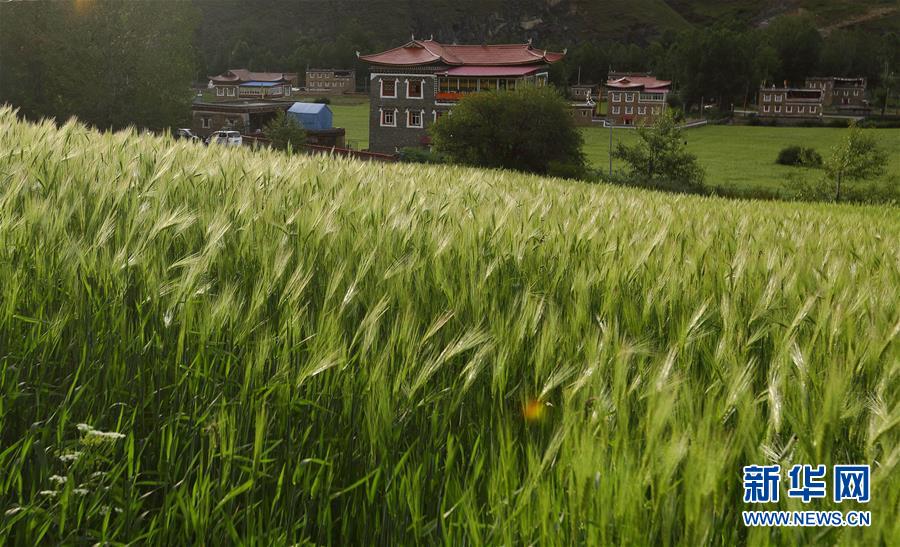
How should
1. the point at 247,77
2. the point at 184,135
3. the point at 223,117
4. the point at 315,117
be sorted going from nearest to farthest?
1. the point at 184,135
2. the point at 223,117
3. the point at 315,117
4. the point at 247,77

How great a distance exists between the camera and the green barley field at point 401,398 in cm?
115

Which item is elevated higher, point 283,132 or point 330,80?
point 330,80

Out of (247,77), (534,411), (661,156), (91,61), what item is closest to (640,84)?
(661,156)

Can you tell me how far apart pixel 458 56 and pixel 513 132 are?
44.5 meters

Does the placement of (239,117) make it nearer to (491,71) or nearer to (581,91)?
(491,71)

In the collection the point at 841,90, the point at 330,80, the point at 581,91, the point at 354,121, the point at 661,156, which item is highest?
the point at 330,80

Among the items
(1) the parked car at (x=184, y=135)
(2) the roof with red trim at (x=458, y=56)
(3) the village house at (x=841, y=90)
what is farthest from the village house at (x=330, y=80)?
(1) the parked car at (x=184, y=135)

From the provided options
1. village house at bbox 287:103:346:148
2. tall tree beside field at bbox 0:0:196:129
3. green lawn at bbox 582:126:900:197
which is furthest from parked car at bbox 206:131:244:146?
green lawn at bbox 582:126:900:197

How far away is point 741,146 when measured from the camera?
9594 cm

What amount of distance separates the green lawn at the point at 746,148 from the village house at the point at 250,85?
7828cm

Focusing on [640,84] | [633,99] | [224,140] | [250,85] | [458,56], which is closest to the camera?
[224,140]

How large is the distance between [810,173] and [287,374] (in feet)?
289

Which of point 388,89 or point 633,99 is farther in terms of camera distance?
point 633,99

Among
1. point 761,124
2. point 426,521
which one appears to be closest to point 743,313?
point 426,521
